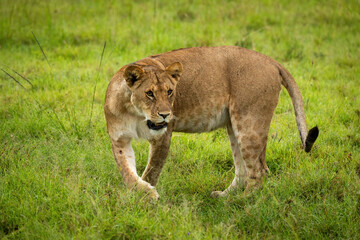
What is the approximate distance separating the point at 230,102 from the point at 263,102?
27 centimetres

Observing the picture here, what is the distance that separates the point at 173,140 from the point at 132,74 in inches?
Answer: 54.4

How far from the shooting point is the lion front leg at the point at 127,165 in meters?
3.16

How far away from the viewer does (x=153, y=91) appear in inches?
125

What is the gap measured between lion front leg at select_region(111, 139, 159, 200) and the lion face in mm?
294

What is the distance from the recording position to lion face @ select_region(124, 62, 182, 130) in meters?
3.12

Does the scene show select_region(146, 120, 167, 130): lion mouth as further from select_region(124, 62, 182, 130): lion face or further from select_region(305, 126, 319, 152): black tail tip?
select_region(305, 126, 319, 152): black tail tip

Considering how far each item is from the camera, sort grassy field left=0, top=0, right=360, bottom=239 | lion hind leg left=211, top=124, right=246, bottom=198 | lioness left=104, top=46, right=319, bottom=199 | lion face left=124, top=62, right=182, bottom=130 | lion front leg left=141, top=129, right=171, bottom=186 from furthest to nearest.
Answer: lion hind leg left=211, top=124, right=246, bottom=198
lion front leg left=141, top=129, right=171, bottom=186
lioness left=104, top=46, right=319, bottom=199
lion face left=124, top=62, right=182, bottom=130
grassy field left=0, top=0, right=360, bottom=239

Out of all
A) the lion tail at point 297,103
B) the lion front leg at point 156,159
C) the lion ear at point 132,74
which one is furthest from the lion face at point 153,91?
the lion tail at point 297,103

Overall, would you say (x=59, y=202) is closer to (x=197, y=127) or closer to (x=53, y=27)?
(x=197, y=127)

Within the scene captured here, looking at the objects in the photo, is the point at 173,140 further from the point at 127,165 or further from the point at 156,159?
the point at 127,165

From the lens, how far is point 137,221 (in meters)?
2.73

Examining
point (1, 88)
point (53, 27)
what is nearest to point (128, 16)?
point (53, 27)

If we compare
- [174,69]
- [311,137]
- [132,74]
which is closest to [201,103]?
[174,69]

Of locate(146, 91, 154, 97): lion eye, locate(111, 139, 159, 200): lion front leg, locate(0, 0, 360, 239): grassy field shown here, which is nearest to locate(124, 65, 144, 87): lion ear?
locate(146, 91, 154, 97): lion eye
